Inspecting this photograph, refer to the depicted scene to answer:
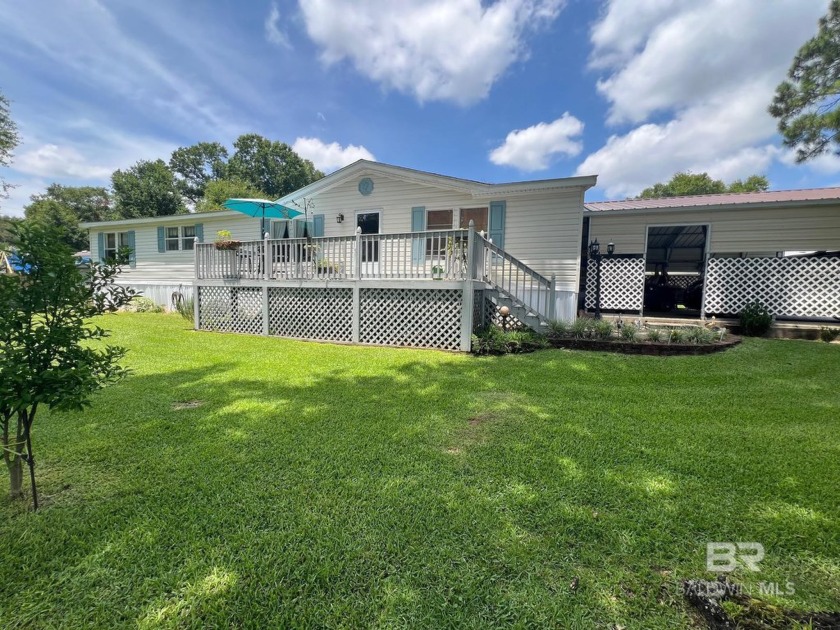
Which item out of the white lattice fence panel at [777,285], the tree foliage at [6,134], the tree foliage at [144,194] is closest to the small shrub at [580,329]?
the white lattice fence panel at [777,285]

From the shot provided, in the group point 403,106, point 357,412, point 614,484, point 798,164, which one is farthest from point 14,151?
point 798,164

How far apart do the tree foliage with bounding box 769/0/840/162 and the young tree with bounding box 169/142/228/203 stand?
48179 millimetres

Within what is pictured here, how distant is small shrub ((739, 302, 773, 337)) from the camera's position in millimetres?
7809

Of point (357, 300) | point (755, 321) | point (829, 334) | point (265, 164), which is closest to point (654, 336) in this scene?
point (755, 321)

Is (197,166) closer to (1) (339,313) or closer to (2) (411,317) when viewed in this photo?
(1) (339,313)

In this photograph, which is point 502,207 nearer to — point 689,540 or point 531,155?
point 689,540

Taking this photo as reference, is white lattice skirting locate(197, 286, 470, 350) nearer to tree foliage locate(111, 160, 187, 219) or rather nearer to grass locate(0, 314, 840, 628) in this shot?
grass locate(0, 314, 840, 628)

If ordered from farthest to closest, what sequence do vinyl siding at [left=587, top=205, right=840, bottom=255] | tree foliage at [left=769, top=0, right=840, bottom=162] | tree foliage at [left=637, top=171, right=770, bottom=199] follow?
tree foliage at [left=637, top=171, right=770, bottom=199]
vinyl siding at [left=587, top=205, right=840, bottom=255]
tree foliage at [left=769, top=0, right=840, bottom=162]

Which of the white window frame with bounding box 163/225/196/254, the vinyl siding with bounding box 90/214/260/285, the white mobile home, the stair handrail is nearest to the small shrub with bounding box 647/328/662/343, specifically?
the stair handrail

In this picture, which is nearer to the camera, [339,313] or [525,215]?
[339,313]

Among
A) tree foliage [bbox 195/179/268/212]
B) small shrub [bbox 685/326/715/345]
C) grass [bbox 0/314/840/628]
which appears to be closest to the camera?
grass [bbox 0/314/840/628]

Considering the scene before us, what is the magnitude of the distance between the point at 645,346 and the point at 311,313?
705 centimetres

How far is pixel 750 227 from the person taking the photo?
377 inches

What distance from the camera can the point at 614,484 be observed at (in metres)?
2.47
